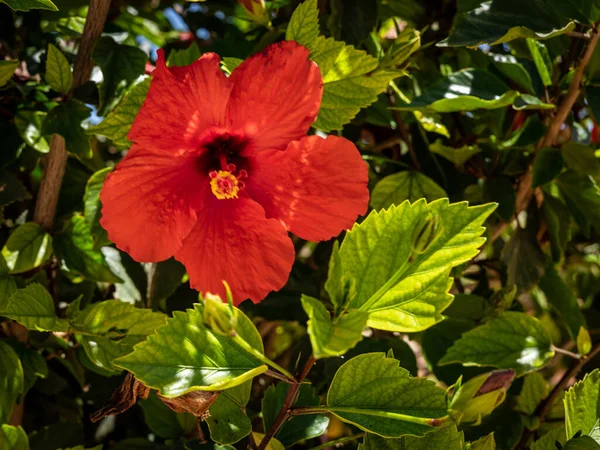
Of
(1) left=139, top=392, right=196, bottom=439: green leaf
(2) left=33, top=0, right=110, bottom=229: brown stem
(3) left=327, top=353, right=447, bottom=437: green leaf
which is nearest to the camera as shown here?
(3) left=327, top=353, right=447, bottom=437: green leaf

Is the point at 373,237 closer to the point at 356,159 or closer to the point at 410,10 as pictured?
the point at 356,159

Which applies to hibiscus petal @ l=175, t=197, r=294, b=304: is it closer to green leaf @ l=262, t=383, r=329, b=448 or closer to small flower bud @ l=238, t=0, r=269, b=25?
green leaf @ l=262, t=383, r=329, b=448

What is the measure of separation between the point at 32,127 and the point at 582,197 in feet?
2.97

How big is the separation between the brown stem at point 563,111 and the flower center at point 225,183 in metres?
0.57

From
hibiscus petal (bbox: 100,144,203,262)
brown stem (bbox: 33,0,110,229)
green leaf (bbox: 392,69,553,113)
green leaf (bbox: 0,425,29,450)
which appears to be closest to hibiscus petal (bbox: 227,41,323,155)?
hibiscus petal (bbox: 100,144,203,262)

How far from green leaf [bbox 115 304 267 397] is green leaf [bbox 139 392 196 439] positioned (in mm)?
Result: 466

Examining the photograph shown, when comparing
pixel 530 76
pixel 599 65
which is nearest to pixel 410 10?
pixel 530 76

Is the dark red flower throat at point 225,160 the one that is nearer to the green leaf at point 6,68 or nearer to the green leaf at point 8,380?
the green leaf at point 6,68

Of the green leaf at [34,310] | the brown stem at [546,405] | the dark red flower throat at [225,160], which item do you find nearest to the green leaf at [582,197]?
the brown stem at [546,405]

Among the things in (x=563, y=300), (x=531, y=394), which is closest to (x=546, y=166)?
(x=563, y=300)

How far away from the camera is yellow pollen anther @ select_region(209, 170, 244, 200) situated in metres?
0.89

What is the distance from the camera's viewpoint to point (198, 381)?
0.67m

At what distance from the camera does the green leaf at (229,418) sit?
2.65 feet

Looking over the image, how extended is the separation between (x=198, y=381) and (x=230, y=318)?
0.43 feet
